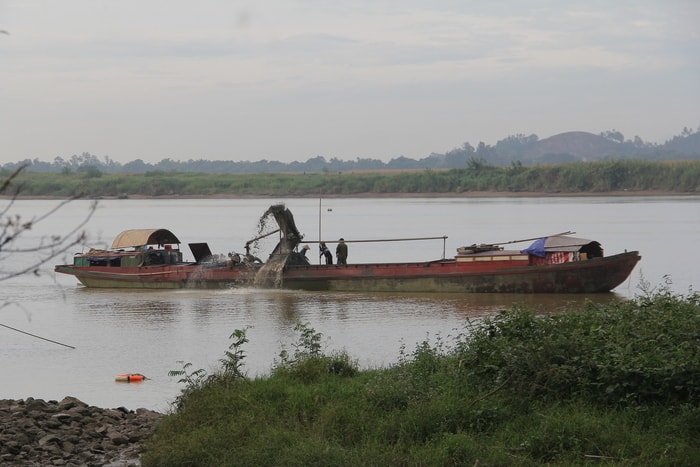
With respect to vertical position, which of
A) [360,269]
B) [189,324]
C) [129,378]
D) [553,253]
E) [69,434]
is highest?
[553,253]

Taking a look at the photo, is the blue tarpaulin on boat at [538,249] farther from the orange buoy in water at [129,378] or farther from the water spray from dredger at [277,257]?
the orange buoy in water at [129,378]

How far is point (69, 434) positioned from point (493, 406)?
433 cm

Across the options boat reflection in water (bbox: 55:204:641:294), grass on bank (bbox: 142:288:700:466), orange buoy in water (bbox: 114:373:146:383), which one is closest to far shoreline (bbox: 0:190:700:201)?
boat reflection in water (bbox: 55:204:641:294)

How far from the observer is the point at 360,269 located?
26.8 m

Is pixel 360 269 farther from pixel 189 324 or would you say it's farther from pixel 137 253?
pixel 137 253

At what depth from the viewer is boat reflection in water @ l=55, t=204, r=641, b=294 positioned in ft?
82.1

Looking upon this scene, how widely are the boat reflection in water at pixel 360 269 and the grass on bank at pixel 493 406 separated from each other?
14554 millimetres

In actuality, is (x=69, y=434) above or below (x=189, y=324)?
above

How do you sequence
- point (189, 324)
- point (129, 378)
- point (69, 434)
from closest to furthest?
point (69, 434) < point (129, 378) < point (189, 324)

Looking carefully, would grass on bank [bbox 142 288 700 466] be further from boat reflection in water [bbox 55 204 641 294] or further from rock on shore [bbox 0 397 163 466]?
boat reflection in water [bbox 55 204 641 294]

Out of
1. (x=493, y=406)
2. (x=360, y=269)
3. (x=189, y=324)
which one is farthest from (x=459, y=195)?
(x=493, y=406)

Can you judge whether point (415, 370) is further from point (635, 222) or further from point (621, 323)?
point (635, 222)

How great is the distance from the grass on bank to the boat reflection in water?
47.8ft

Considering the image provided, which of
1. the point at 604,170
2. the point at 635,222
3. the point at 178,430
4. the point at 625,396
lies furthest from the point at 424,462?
the point at 604,170
